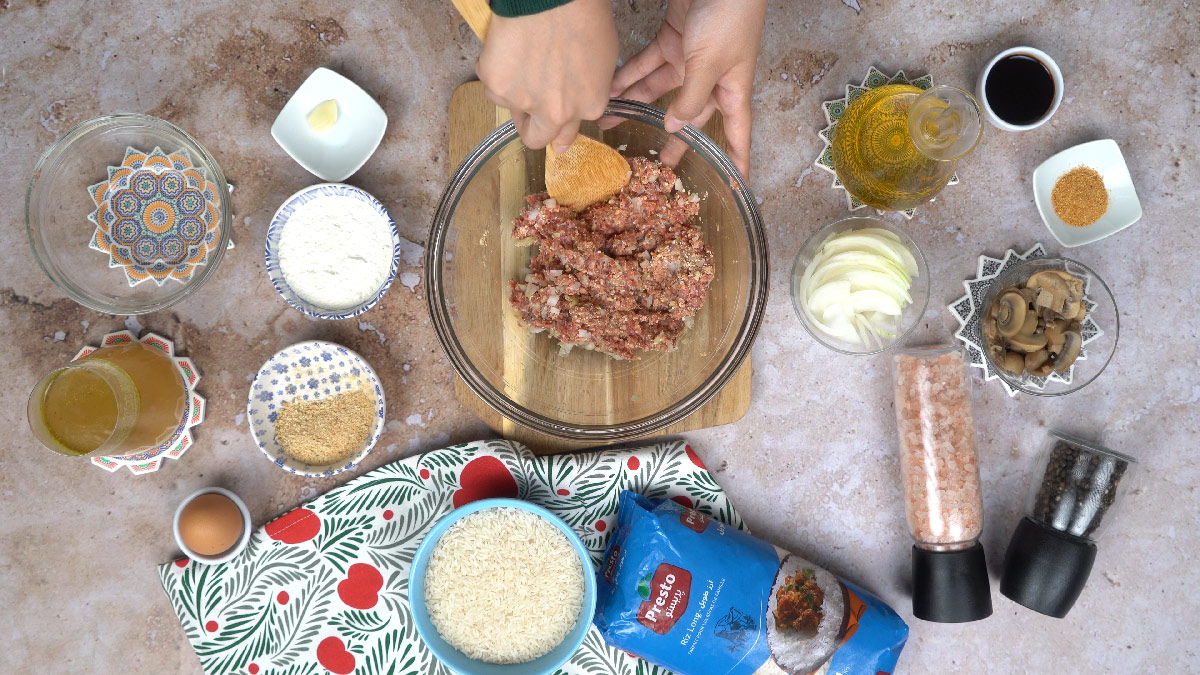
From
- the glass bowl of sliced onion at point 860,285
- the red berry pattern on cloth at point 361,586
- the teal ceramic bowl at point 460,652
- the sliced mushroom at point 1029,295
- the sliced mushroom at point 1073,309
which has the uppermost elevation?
the sliced mushroom at point 1073,309

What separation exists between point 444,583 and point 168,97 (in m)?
1.44

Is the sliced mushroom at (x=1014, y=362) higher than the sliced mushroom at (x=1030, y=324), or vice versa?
the sliced mushroom at (x=1030, y=324)

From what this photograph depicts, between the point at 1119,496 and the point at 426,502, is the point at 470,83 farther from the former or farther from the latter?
the point at 1119,496

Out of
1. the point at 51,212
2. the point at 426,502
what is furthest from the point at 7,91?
the point at 426,502

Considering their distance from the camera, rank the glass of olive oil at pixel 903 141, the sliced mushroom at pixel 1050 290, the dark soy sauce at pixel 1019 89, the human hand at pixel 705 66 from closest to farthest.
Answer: the human hand at pixel 705 66 < the glass of olive oil at pixel 903 141 < the sliced mushroom at pixel 1050 290 < the dark soy sauce at pixel 1019 89

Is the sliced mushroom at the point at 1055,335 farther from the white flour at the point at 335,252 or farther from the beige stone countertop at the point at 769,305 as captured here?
the white flour at the point at 335,252

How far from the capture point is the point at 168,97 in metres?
1.85

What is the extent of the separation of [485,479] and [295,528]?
1.67 ft

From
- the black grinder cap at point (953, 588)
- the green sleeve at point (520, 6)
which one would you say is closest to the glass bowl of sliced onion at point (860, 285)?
the black grinder cap at point (953, 588)

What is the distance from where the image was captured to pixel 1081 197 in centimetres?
183

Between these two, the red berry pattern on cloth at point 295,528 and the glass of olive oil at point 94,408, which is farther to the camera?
the red berry pattern on cloth at point 295,528

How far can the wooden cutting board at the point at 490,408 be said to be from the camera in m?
1.80

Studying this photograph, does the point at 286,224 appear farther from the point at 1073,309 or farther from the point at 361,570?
the point at 1073,309

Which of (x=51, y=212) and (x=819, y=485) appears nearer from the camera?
(x=51, y=212)
